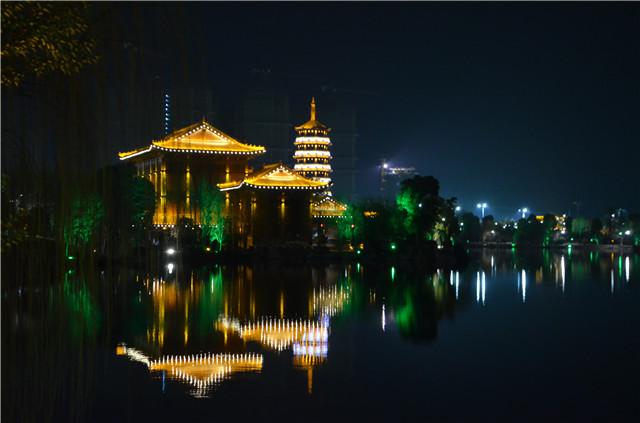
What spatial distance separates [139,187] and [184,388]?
26.7 meters

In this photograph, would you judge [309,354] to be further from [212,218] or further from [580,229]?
[580,229]

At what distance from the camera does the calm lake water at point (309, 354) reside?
28.6ft

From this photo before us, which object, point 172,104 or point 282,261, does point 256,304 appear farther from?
point 282,261

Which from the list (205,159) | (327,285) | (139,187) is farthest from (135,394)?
(205,159)

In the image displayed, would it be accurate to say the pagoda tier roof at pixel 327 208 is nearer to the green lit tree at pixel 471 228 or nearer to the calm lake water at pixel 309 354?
the calm lake water at pixel 309 354

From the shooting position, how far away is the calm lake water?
8.71 m

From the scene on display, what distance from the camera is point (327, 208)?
53250mm

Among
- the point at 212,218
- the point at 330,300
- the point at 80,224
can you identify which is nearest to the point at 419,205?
the point at 212,218

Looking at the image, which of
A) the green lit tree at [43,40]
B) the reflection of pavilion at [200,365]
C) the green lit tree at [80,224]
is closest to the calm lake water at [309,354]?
the reflection of pavilion at [200,365]

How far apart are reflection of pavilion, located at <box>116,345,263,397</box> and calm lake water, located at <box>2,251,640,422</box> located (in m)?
0.03

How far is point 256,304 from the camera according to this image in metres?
19.8

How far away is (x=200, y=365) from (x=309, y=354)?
1.98 m

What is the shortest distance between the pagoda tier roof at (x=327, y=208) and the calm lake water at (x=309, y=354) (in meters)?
28.1

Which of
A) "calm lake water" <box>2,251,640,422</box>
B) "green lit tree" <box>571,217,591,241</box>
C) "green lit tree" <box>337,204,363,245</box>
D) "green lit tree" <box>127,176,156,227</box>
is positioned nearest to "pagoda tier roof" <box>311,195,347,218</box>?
"green lit tree" <box>337,204,363,245</box>
